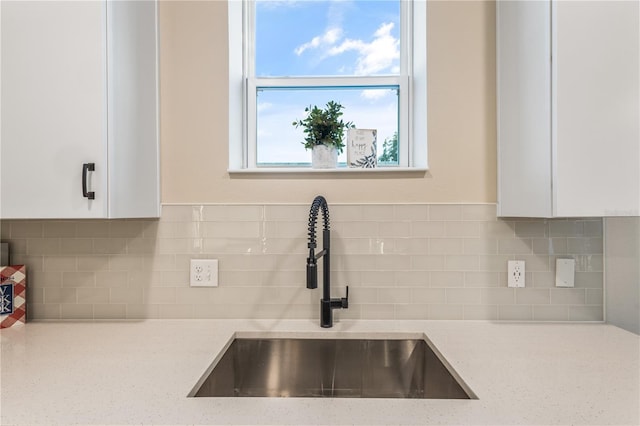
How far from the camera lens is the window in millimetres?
1674

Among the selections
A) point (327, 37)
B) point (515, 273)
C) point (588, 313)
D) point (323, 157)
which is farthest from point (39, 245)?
point (588, 313)

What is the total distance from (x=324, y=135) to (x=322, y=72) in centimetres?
36

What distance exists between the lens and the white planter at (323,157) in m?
1.53

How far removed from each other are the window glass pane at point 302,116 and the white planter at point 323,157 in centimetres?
18

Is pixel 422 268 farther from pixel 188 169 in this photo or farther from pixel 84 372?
pixel 84 372

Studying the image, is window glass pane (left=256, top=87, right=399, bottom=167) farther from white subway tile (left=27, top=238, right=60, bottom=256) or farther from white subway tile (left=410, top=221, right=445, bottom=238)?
white subway tile (left=27, top=238, right=60, bottom=256)

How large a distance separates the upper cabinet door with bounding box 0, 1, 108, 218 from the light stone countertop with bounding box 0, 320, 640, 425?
17.0 inches

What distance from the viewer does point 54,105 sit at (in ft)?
3.87

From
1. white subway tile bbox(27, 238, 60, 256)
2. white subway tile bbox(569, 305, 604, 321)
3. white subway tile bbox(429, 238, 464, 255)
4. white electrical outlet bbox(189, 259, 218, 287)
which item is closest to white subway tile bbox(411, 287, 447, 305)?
white subway tile bbox(429, 238, 464, 255)

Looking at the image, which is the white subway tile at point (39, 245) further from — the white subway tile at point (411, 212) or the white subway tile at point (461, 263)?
the white subway tile at point (461, 263)

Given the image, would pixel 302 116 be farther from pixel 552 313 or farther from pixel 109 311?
pixel 552 313

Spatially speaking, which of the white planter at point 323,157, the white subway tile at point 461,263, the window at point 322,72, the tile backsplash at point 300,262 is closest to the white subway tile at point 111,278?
the tile backsplash at point 300,262

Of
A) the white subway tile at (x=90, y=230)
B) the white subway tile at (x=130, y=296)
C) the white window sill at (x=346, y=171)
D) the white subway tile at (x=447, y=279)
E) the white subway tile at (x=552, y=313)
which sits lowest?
the white subway tile at (x=552, y=313)

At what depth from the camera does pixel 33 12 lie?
46.3 inches
